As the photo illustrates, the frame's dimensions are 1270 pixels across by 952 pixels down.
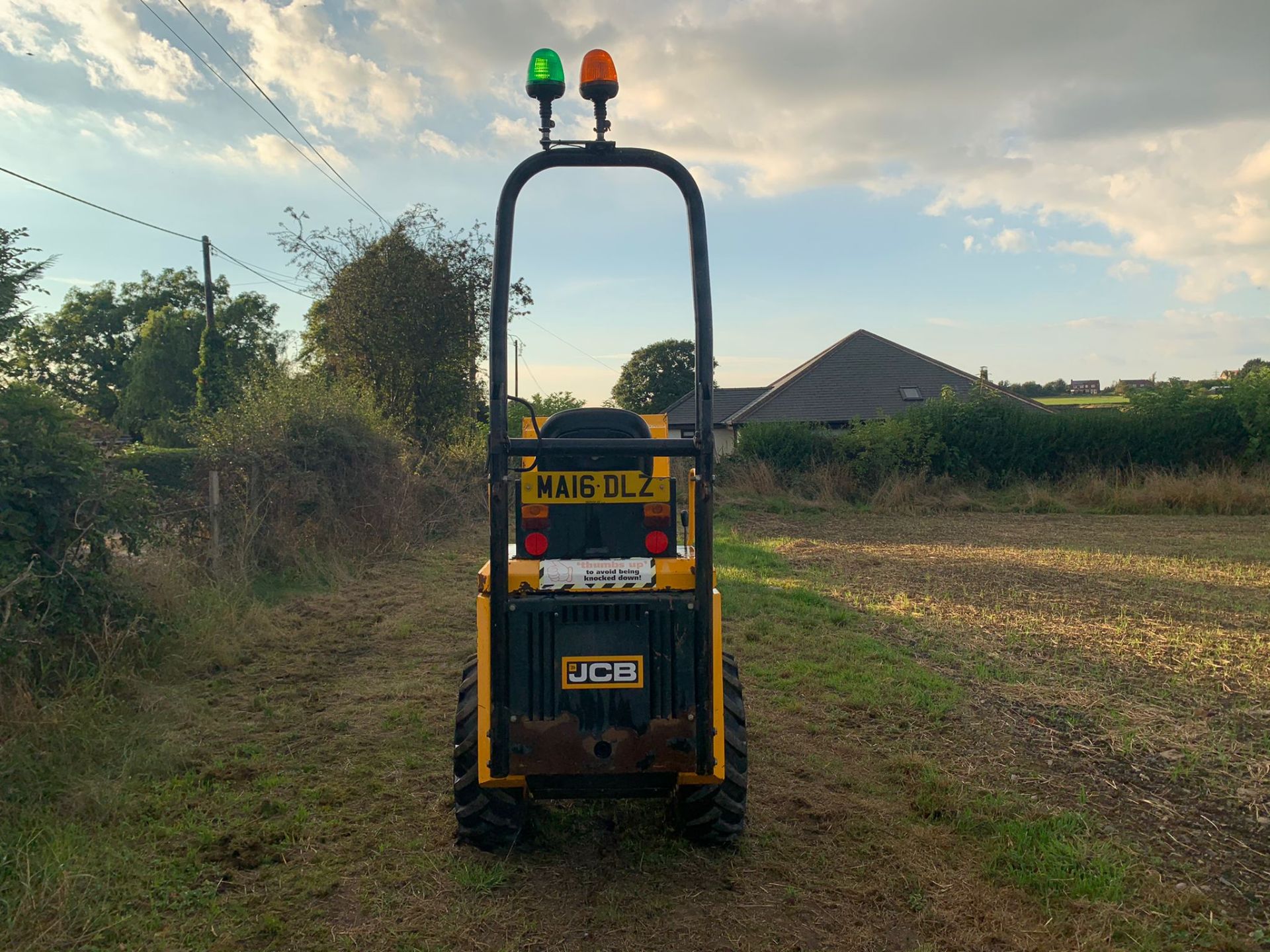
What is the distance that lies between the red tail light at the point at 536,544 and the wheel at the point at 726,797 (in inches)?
39.2

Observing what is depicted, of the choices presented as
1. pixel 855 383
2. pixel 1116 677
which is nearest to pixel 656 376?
pixel 855 383

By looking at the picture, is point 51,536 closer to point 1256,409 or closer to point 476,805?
point 476,805

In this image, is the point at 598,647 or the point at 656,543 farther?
the point at 656,543

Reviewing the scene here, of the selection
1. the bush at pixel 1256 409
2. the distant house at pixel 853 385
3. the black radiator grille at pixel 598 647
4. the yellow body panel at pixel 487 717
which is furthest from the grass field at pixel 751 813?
the distant house at pixel 853 385

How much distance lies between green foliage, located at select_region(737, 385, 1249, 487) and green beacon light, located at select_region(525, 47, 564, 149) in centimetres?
1918

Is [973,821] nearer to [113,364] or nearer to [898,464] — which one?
[898,464]

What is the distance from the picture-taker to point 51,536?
5.62m

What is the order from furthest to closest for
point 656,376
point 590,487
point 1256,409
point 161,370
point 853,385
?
point 656,376, point 161,370, point 853,385, point 1256,409, point 590,487

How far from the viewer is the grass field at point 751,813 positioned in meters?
3.29

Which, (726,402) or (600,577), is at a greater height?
(726,402)

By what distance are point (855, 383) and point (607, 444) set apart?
3120 centimetres

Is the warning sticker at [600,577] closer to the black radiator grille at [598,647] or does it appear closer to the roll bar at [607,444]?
the black radiator grille at [598,647]

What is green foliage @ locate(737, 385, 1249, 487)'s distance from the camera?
21312 mm

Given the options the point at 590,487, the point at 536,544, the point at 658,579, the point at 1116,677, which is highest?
the point at 590,487
